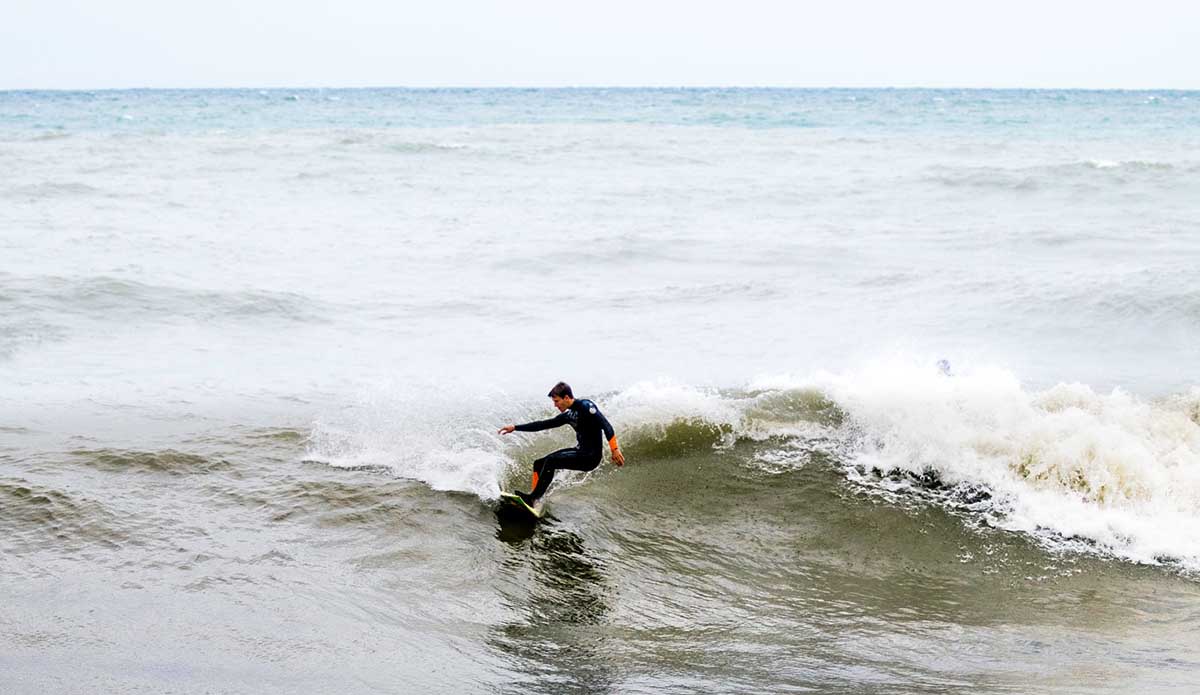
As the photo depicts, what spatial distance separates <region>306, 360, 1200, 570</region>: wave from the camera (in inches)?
398

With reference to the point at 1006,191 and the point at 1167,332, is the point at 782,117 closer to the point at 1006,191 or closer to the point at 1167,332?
the point at 1006,191

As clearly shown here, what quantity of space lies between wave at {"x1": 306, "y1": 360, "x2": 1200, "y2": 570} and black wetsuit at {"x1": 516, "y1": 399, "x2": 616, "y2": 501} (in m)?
0.70

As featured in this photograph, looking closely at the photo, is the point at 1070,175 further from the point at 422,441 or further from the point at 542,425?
the point at 542,425

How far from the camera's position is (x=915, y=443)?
11.4 m

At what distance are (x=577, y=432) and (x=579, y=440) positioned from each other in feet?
0.40

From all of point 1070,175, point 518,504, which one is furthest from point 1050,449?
point 1070,175

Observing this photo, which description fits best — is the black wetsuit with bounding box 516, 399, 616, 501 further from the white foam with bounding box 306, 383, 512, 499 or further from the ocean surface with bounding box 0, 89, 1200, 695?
the white foam with bounding box 306, 383, 512, 499

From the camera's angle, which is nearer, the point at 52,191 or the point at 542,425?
the point at 542,425

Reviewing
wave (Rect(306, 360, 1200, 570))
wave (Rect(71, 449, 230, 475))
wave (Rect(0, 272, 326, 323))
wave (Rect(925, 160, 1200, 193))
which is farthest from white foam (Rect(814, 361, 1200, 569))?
wave (Rect(925, 160, 1200, 193))

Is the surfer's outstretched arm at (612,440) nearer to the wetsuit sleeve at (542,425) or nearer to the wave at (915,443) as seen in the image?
the wetsuit sleeve at (542,425)

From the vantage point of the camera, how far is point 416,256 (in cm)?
2270

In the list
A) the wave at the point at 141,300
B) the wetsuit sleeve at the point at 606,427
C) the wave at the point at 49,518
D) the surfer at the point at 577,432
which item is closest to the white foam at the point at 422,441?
the surfer at the point at 577,432

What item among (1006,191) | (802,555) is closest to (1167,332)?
(802,555)

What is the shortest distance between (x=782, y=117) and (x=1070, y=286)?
48.3m
